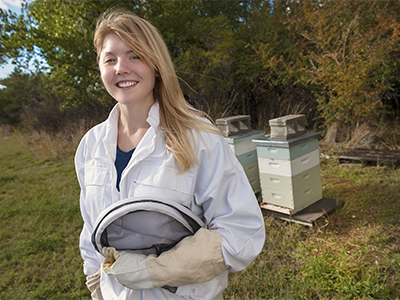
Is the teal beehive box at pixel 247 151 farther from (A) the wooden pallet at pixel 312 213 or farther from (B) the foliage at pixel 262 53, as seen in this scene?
(B) the foliage at pixel 262 53

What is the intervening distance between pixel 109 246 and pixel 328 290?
208cm

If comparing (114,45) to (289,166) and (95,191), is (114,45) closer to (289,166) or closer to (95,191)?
(95,191)

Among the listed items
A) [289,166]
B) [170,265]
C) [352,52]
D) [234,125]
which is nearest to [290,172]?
[289,166]

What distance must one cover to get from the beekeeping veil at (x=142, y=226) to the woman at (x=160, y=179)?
0.03m

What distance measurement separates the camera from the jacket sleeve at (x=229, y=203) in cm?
120

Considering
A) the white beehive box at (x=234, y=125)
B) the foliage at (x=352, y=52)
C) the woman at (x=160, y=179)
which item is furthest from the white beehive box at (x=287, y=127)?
the foliage at (x=352, y=52)

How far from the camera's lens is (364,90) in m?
6.01

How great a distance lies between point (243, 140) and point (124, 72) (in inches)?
109

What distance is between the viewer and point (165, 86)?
1.38 metres

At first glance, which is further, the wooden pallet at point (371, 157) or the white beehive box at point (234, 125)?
the wooden pallet at point (371, 157)

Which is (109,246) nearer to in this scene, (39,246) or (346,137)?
(39,246)

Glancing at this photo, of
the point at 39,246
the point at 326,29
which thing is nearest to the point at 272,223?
the point at 39,246

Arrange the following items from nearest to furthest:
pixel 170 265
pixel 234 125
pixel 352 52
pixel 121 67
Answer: pixel 170 265, pixel 121 67, pixel 234 125, pixel 352 52

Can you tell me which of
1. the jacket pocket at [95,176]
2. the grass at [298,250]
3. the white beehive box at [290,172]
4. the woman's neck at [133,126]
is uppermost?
the woman's neck at [133,126]
